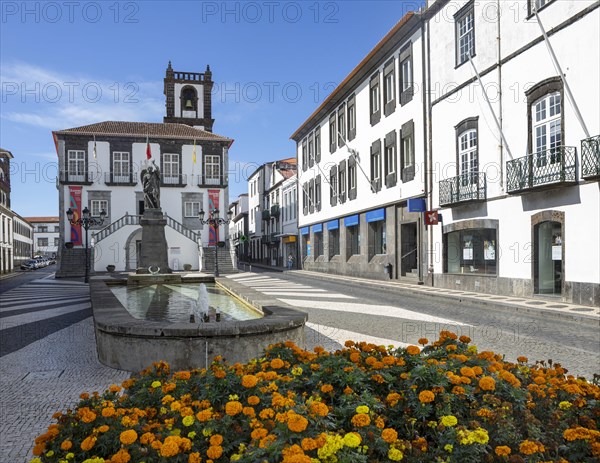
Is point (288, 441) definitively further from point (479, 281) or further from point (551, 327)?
point (479, 281)

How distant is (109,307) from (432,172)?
16196 mm

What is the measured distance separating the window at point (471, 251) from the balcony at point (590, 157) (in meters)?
4.70

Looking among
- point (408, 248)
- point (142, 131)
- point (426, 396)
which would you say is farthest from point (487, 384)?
point (142, 131)

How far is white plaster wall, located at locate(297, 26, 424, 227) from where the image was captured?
22.2m

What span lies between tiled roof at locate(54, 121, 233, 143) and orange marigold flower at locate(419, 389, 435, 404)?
39018 millimetres

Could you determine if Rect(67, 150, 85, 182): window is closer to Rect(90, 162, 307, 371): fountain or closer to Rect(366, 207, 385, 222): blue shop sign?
Rect(366, 207, 385, 222): blue shop sign

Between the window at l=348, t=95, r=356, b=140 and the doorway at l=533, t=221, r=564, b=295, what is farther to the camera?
the window at l=348, t=95, r=356, b=140

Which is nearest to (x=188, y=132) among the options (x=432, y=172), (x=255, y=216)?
(x=255, y=216)

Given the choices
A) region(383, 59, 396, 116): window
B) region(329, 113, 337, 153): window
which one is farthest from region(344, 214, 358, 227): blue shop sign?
region(383, 59, 396, 116): window

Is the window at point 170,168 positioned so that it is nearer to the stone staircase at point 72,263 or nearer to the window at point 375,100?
the stone staircase at point 72,263

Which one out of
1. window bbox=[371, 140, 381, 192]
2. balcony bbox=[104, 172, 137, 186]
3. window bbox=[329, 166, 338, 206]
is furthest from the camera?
balcony bbox=[104, 172, 137, 186]

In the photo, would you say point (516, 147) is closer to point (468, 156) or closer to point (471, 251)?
point (468, 156)

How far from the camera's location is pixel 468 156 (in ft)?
62.3

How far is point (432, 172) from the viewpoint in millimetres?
21125
